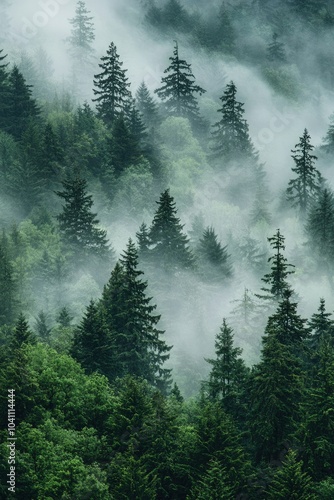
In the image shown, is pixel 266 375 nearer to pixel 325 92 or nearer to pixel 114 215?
pixel 114 215

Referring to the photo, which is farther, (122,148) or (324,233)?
(122,148)

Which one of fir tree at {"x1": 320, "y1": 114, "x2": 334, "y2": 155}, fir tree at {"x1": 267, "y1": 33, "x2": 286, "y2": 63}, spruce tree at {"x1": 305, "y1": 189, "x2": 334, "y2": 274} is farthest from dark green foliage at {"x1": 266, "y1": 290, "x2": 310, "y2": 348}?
fir tree at {"x1": 267, "y1": 33, "x2": 286, "y2": 63}

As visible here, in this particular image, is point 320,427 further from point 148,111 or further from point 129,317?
point 148,111

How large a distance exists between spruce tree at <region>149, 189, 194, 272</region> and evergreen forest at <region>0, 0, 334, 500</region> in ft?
0.50

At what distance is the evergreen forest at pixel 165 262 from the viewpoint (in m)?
56.3

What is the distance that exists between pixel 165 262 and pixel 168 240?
1917mm

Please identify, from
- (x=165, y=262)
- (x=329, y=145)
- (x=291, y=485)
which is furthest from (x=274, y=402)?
(x=329, y=145)

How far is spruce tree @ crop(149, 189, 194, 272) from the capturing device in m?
85.3

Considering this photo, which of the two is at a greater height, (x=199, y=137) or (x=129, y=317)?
(x=199, y=137)

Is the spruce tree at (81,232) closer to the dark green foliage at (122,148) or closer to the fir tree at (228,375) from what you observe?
the dark green foliage at (122,148)

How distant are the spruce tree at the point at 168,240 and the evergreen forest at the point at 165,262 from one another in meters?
0.15

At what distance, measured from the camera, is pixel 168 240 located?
8644cm

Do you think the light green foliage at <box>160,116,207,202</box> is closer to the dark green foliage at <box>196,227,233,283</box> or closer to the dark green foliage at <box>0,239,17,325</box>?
the dark green foliage at <box>196,227,233,283</box>

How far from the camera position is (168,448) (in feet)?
186
